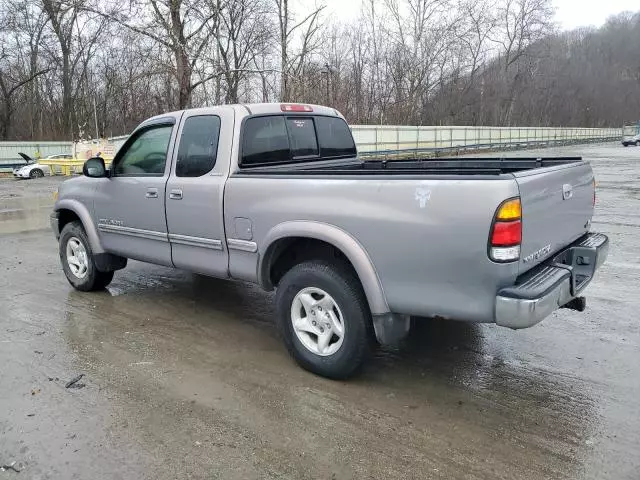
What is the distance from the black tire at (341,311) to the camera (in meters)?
3.53

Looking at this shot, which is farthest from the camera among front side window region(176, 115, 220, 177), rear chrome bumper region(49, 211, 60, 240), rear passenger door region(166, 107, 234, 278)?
rear chrome bumper region(49, 211, 60, 240)

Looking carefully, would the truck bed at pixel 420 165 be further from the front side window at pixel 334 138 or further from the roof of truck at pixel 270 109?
the roof of truck at pixel 270 109

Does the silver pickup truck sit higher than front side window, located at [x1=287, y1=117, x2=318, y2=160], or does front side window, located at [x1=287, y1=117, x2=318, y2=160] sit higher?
front side window, located at [x1=287, y1=117, x2=318, y2=160]

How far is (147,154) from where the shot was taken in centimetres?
510

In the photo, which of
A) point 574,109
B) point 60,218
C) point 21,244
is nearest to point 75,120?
point 21,244

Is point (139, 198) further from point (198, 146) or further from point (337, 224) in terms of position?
point (337, 224)

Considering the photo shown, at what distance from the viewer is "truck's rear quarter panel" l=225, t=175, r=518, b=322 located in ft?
9.73

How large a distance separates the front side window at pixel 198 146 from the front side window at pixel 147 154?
9.8 inches

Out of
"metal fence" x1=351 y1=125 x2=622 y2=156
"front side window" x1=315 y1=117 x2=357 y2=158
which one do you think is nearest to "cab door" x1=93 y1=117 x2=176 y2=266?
"front side window" x1=315 y1=117 x2=357 y2=158

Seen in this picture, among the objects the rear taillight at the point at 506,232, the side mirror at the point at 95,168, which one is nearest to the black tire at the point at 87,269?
the side mirror at the point at 95,168

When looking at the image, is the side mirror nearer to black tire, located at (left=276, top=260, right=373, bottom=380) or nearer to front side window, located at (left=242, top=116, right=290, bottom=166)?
front side window, located at (left=242, top=116, right=290, bottom=166)

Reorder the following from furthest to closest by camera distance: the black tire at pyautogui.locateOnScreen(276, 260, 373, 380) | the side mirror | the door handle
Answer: the side mirror → the door handle → the black tire at pyautogui.locateOnScreen(276, 260, 373, 380)

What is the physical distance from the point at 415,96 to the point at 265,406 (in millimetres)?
43585

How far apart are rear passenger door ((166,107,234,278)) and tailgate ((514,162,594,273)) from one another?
2.31m
